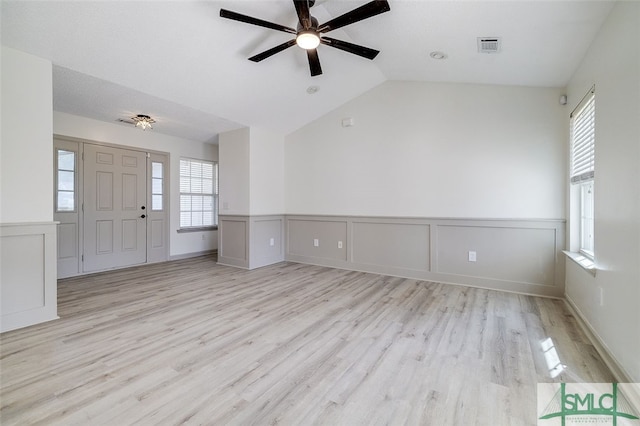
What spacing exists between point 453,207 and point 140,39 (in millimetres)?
4143

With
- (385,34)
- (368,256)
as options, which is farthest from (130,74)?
(368,256)

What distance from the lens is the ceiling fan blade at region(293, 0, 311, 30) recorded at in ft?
7.15

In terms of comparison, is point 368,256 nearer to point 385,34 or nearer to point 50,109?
point 385,34

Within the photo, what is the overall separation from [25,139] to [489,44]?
444cm

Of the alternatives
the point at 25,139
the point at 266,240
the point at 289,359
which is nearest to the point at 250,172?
the point at 266,240

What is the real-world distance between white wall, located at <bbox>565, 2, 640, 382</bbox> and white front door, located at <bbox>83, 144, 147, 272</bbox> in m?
6.15

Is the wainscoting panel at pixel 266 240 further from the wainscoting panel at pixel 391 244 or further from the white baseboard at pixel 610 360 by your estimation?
the white baseboard at pixel 610 360

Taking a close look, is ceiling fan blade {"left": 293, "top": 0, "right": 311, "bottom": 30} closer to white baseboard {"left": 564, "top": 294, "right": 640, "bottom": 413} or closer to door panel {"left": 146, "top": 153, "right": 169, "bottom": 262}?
white baseboard {"left": 564, "top": 294, "right": 640, "bottom": 413}

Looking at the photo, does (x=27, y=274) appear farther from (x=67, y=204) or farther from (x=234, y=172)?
(x=234, y=172)

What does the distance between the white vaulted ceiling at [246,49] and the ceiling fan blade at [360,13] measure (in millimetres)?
465

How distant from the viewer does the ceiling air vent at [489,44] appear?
2.70 metres

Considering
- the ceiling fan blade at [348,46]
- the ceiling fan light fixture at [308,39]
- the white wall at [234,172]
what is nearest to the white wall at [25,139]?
the ceiling fan light fixture at [308,39]

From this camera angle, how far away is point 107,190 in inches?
188
